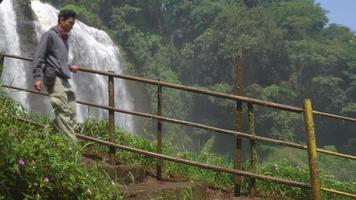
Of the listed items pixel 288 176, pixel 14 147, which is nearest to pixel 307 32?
pixel 288 176

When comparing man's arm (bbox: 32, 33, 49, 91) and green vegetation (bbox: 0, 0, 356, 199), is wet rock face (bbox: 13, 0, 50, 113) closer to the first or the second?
man's arm (bbox: 32, 33, 49, 91)

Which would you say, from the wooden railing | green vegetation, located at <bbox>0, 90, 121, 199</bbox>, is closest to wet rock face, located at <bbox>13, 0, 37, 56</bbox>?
the wooden railing

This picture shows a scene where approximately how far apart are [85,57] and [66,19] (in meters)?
15.6

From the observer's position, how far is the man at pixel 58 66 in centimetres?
499

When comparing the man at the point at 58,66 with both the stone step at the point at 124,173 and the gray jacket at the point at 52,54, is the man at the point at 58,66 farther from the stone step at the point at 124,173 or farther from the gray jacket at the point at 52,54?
the stone step at the point at 124,173

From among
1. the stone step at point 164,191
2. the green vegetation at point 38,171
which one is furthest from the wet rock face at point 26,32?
the green vegetation at point 38,171

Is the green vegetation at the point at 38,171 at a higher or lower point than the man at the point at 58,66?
lower

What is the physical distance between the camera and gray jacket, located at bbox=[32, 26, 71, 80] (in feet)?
16.3

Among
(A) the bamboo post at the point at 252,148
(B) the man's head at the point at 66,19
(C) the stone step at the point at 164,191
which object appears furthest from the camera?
(A) the bamboo post at the point at 252,148

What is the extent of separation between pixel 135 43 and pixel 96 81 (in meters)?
20.3

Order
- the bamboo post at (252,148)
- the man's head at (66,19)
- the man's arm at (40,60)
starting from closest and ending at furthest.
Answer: the man's arm at (40,60), the man's head at (66,19), the bamboo post at (252,148)

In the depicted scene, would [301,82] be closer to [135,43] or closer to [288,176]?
[135,43]

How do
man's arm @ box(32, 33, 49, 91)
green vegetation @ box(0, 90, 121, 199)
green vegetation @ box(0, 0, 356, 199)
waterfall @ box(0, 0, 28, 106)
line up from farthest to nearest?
green vegetation @ box(0, 0, 356, 199), waterfall @ box(0, 0, 28, 106), man's arm @ box(32, 33, 49, 91), green vegetation @ box(0, 90, 121, 199)

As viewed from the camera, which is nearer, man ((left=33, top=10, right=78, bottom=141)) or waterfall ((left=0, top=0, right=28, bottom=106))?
man ((left=33, top=10, right=78, bottom=141))
